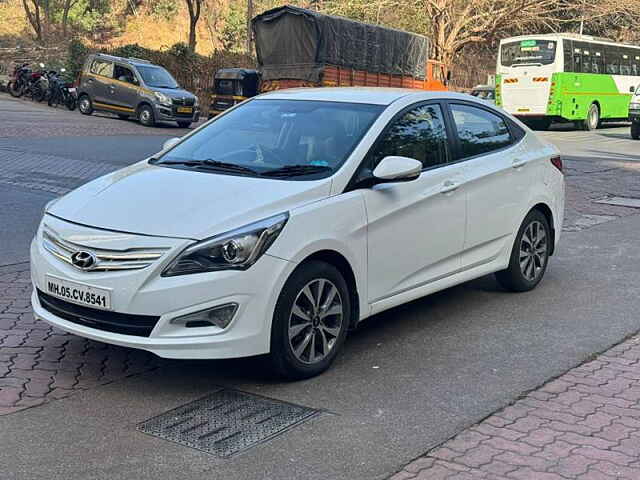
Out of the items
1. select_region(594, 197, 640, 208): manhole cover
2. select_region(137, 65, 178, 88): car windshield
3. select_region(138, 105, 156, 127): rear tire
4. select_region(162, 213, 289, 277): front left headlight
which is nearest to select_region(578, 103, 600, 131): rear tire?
select_region(137, 65, 178, 88): car windshield

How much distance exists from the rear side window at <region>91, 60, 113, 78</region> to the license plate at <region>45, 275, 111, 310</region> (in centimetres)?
2323

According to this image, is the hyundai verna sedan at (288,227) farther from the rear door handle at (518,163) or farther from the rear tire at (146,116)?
the rear tire at (146,116)

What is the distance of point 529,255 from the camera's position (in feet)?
23.0

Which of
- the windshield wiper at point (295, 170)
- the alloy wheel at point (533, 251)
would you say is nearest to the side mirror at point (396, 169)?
the windshield wiper at point (295, 170)

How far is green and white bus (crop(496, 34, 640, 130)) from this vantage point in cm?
3045

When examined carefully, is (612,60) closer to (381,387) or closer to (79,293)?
(381,387)

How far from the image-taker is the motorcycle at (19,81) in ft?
107

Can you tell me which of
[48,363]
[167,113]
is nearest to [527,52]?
[167,113]

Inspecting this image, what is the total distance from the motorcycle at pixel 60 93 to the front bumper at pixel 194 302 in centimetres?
2629

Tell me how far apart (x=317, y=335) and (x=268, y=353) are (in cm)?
38

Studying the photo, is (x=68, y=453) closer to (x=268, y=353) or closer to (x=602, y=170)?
(x=268, y=353)

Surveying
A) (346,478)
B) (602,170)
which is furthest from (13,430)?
(602,170)

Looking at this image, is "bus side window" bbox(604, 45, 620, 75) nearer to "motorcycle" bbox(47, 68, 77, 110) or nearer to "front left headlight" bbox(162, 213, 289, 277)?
"motorcycle" bbox(47, 68, 77, 110)

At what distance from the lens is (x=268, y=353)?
4617mm
